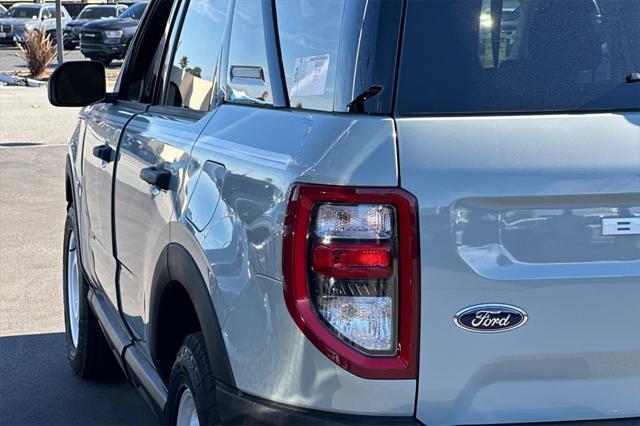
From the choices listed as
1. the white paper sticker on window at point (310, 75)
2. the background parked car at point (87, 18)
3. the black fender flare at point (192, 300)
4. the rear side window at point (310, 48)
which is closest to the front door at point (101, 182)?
the black fender flare at point (192, 300)

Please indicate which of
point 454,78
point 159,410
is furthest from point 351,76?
point 159,410

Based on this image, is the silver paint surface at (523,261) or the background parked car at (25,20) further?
the background parked car at (25,20)

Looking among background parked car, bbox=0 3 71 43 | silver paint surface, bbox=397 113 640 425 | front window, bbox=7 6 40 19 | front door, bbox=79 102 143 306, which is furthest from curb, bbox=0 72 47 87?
silver paint surface, bbox=397 113 640 425

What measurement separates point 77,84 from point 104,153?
1.65 feet

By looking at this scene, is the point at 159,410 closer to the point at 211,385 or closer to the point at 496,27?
the point at 211,385

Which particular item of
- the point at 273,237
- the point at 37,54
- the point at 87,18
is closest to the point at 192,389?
the point at 273,237

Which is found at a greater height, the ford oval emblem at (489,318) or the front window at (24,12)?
the front window at (24,12)

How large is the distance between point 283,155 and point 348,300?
1.39 ft

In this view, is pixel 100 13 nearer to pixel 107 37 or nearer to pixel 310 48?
pixel 107 37

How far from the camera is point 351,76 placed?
2438 millimetres

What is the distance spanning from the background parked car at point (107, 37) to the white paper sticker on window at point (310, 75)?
2860cm

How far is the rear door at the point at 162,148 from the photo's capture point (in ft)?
10.8

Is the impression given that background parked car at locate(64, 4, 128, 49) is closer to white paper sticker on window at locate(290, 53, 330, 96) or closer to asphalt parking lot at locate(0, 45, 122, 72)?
asphalt parking lot at locate(0, 45, 122, 72)

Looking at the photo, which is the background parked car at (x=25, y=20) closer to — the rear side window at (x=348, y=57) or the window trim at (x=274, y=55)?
the window trim at (x=274, y=55)
